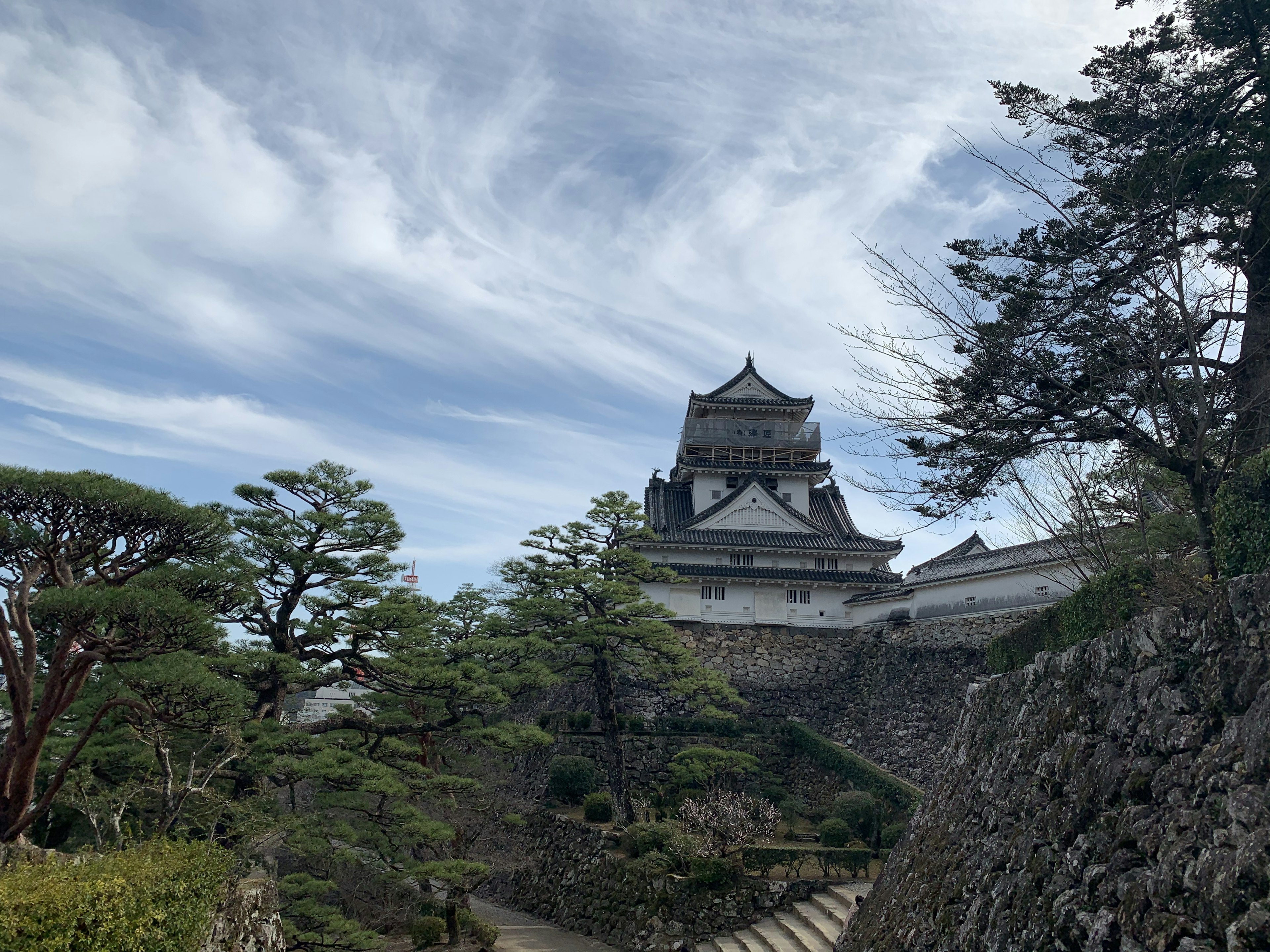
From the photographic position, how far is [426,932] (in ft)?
46.9

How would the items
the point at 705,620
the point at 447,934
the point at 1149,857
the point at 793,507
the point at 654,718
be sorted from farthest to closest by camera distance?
the point at 793,507 < the point at 705,620 < the point at 654,718 < the point at 447,934 < the point at 1149,857

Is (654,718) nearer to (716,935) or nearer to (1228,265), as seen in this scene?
(716,935)

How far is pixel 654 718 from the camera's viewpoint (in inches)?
811

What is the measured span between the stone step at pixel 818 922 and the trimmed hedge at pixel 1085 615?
448 cm

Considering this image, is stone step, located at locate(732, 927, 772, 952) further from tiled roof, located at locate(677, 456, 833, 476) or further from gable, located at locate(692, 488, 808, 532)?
tiled roof, located at locate(677, 456, 833, 476)

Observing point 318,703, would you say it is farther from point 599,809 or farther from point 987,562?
point 987,562

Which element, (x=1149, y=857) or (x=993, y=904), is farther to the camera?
(x=993, y=904)

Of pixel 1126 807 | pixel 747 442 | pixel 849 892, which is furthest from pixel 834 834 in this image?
pixel 747 442

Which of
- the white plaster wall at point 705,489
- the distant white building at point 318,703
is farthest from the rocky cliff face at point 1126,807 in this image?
the distant white building at point 318,703

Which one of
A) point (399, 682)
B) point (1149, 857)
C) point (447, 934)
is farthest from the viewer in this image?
point (447, 934)

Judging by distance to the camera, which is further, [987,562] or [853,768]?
[987,562]

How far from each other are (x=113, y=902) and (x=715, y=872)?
32.4 feet

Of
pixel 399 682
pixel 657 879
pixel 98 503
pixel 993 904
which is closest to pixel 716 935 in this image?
pixel 657 879

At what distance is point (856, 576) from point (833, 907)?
11.8m
